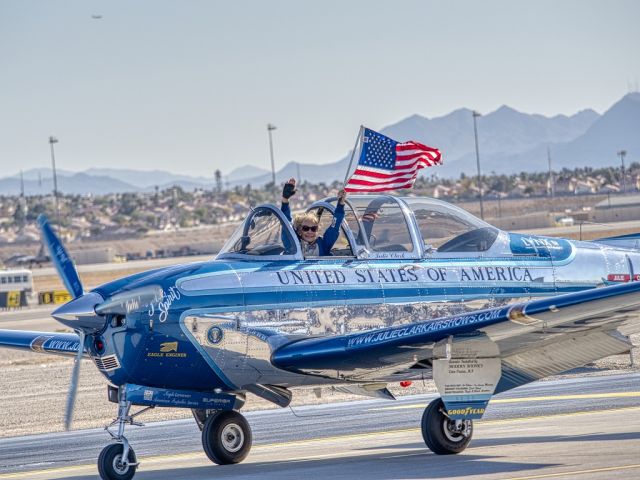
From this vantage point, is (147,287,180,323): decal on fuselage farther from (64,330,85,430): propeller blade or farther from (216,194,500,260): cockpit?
(216,194,500,260): cockpit

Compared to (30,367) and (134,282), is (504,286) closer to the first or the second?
(134,282)

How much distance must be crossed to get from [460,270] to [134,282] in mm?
4041

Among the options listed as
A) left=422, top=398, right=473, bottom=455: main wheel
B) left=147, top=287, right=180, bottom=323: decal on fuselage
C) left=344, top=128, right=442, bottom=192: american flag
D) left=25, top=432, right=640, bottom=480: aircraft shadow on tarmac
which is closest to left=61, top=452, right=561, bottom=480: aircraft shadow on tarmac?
left=25, top=432, right=640, bottom=480: aircraft shadow on tarmac

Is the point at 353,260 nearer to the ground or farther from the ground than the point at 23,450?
farther from the ground

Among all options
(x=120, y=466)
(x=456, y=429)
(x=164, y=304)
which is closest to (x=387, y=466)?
(x=456, y=429)

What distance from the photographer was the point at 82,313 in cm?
1260

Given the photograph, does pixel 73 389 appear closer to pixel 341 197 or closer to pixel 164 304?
pixel 164 304

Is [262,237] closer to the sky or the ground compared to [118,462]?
closer to the sky

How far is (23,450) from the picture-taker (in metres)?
17.0

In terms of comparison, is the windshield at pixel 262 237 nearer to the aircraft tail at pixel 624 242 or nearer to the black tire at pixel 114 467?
the black tire at pixel 114 467

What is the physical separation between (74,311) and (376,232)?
148 inches

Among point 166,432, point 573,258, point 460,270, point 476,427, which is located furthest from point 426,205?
point 166,432

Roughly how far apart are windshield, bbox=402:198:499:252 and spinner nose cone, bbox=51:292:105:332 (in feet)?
13.3

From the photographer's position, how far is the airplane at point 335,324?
1262cm
